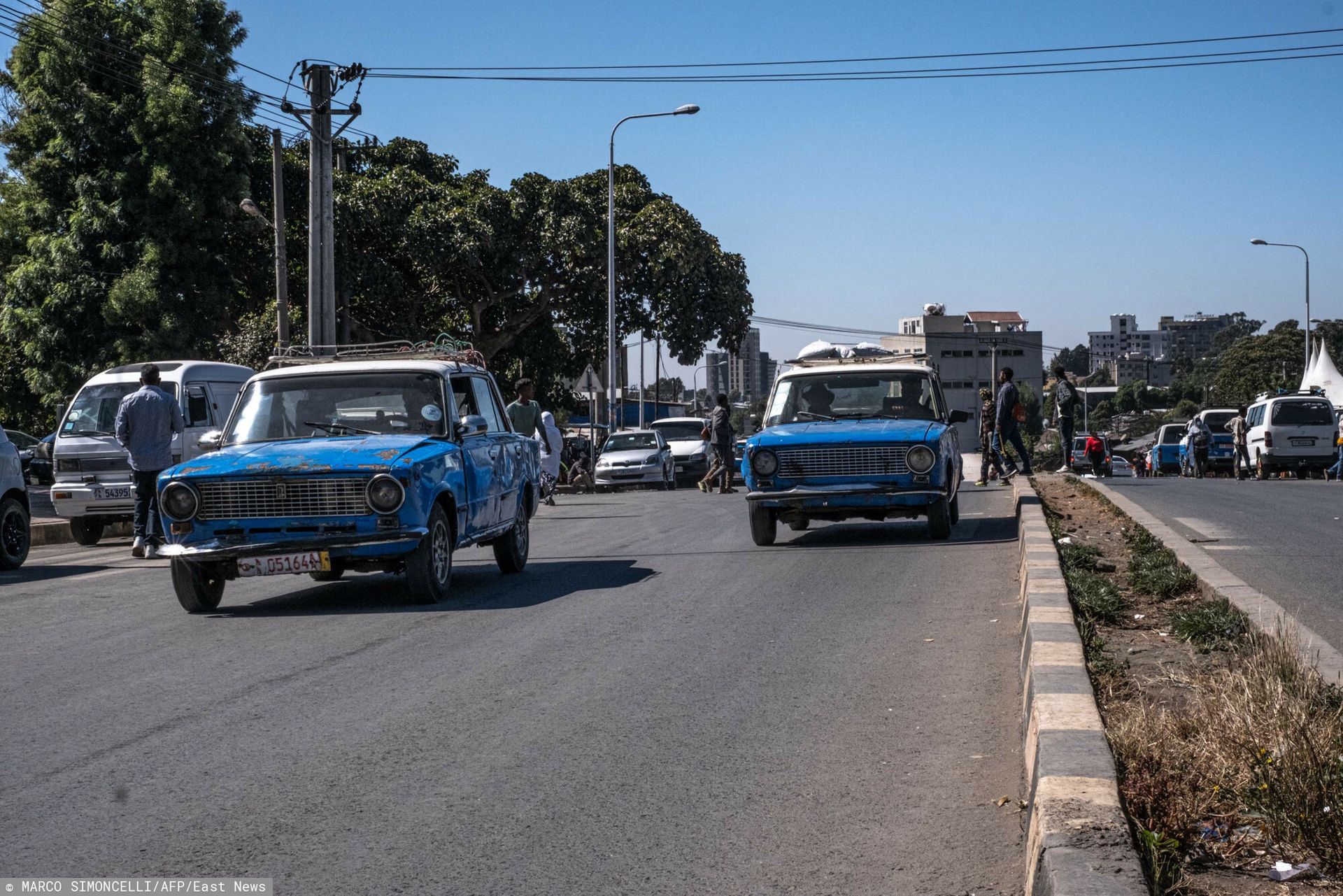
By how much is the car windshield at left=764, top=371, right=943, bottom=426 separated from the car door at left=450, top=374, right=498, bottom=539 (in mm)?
4138

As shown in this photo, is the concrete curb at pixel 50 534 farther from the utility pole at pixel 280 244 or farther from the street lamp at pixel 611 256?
the street lamp at pixel 611 256

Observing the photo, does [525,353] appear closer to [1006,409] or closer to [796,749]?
[1006,409]

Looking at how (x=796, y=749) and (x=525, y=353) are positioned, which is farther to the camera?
(x=525, y=353)

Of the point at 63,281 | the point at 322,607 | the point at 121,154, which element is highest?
the point at 121,154

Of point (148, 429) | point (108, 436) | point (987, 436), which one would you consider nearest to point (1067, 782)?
point (148, 429)

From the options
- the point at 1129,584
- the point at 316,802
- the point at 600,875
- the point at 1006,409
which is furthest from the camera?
the point at 1006,409

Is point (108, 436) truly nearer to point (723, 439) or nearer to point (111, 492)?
point (111, 492)

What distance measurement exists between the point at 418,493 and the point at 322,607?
1.21m

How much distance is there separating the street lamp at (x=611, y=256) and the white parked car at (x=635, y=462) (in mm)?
5053

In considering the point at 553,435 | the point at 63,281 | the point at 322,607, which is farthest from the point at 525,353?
the point at 322,607

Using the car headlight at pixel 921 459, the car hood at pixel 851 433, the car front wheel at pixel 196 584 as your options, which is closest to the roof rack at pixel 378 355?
the car front wheel at pixel 196 584

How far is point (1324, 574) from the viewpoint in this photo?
1004 cm

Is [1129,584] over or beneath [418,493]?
beneath

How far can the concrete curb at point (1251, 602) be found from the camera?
5.60m
